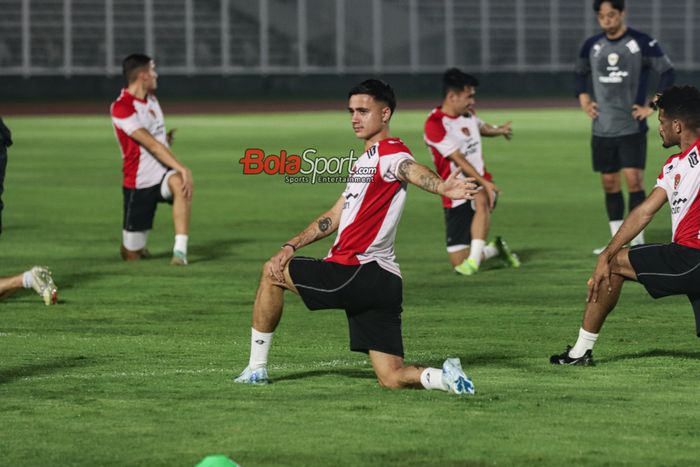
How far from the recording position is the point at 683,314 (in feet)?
34.3

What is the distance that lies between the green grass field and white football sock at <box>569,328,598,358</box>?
12cm

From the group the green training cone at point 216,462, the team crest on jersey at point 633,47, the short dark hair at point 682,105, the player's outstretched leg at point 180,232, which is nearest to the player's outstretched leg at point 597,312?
the short dark hair at point 682,105

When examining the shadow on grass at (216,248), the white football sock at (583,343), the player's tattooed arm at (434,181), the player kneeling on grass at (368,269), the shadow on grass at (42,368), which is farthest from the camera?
the shadow on grass at (216,248)

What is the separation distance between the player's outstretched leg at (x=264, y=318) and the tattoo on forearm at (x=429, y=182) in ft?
2.81

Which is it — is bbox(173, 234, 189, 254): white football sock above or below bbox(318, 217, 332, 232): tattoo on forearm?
below

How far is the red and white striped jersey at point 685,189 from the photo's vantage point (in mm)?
7848

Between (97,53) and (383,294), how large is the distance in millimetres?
45631

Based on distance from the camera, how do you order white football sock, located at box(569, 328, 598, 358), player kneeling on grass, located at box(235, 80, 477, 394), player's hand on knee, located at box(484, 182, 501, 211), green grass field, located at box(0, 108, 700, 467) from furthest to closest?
player's hand on knee, located at box(484, 182, 501, 211), white football sock, located at box(569, 328, 598, 358), player kneeling on grass, located at box(235, 80, 477, 394), green grass field, located at box(0, 108, 700, 467)

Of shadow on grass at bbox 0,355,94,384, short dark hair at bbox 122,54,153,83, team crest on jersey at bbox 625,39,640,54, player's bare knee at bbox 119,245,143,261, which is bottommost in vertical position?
player's bare knee at bbox 119,245,143,261

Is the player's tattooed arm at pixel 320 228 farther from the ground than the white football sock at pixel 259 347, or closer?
farther from the ground

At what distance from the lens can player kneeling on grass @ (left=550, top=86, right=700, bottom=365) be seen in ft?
25.7

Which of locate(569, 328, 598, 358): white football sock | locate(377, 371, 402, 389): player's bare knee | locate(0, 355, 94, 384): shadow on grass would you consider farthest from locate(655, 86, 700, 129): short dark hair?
locate(0, 355, 94, 384): shadow on grass

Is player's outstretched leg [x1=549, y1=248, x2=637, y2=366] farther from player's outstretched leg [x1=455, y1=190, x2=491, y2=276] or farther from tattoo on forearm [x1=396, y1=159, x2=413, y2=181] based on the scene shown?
player's outstretched leg [x1=455, y1=190, x2=491, y2=276]

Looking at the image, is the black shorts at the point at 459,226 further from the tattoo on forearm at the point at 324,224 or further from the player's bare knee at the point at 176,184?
the tattoo on forearm at the point at 324,224
